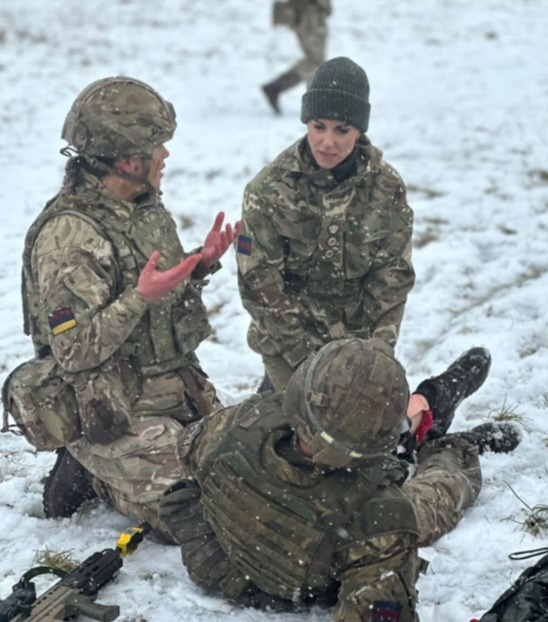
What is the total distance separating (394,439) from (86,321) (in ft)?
5.16

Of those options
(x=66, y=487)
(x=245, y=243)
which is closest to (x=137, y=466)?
(x=66, y=487)

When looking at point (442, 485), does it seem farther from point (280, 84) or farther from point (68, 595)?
point (280, 84)

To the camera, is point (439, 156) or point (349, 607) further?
point (439, 156)

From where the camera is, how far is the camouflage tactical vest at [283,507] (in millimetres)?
3281

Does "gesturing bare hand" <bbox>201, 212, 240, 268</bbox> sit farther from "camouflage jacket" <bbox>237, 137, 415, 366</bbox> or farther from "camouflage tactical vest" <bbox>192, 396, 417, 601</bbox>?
"camouflage tactical vest" <bbox>192, 396, 417, 601</bbox>

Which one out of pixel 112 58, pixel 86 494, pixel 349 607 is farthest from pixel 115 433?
pixel 112 58

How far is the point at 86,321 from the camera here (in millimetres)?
4000

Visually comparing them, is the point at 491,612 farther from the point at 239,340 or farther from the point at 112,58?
the point at 112,58

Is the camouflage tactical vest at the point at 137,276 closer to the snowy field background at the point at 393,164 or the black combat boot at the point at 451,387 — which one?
the snowy field background at the point at 393,164

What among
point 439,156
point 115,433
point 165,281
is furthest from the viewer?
point 439,156

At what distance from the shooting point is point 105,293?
13.4 feet

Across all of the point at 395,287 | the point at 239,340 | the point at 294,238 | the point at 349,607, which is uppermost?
the point at 294,238

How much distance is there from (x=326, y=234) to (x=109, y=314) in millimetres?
1410

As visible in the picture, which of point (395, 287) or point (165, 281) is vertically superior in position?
point (165, 281)
